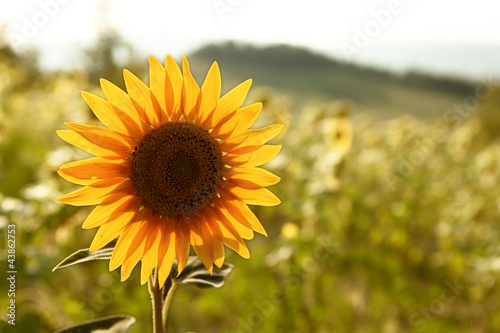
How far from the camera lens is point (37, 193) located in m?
1.44

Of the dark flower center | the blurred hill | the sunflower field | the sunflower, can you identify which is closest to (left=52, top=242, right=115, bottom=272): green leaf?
the sunflower

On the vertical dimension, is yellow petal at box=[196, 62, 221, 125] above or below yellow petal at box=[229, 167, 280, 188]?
above

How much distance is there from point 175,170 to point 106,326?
12.9 inches

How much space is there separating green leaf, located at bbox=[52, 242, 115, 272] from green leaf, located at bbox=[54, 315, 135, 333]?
0.38 feet

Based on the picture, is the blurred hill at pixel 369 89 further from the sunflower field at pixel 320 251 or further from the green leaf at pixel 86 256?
the green leaf at pixel 86 256

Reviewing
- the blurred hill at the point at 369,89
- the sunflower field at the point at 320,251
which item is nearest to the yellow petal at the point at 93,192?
the sunflower field at the point at 320,251

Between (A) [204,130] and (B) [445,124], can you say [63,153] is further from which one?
(B) [445,124]

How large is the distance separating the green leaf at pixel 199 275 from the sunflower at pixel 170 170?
0.03 m

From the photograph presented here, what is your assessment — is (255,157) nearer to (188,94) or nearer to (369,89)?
(188,94)

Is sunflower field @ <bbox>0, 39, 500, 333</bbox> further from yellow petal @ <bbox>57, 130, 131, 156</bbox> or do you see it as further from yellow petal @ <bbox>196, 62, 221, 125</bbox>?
yellow petal @ <bbox>196, 62, 221, 125</bbox>

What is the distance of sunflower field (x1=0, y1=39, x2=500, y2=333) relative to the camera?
5.74ft

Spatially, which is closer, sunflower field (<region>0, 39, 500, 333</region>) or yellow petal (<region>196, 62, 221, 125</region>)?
yellow petal (<region>196, 62, 221, 125</region>)

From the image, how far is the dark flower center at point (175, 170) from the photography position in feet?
2.69

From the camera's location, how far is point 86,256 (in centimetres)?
71
